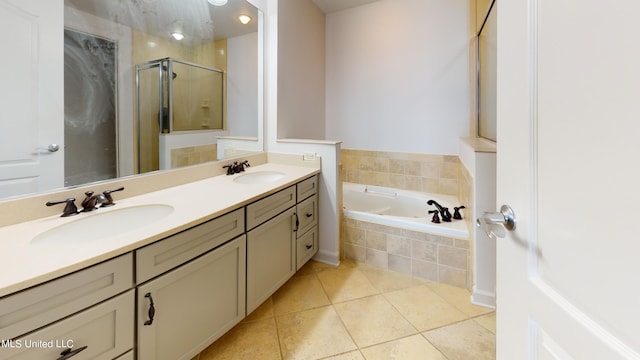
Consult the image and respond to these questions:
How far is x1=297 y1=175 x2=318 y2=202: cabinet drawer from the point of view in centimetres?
210

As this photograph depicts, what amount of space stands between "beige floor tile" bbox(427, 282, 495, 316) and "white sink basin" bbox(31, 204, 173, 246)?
1.85 m

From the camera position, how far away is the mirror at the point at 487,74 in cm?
217

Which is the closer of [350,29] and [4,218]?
[4,218]

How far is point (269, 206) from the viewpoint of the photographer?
1727 mm

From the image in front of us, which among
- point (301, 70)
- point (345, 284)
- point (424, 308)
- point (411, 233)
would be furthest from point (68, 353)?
point (301, 70)

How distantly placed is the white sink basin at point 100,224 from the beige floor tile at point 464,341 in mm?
1578

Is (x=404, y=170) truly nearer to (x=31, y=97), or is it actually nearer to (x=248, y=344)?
(x=248, y=344)
